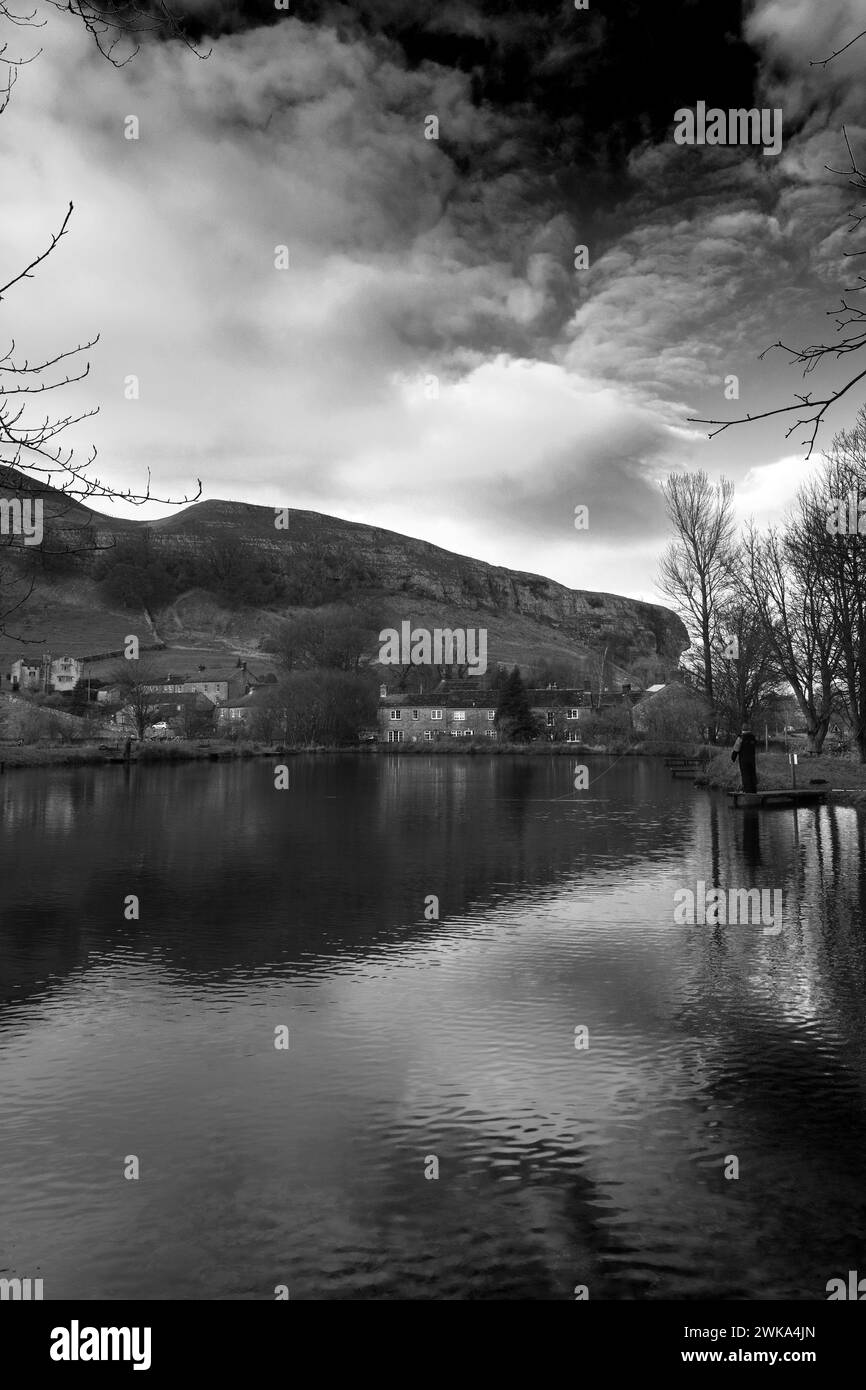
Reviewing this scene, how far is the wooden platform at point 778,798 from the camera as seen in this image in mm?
28547

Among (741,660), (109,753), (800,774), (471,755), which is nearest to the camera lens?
(800,774)

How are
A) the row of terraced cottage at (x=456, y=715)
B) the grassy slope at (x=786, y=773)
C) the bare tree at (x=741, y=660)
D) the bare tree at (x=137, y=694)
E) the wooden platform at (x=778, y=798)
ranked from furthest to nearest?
the row of terraced cottage at (x=456, y=715), the bare tree at (x=137, y=694), the bare tree at (x=741, y=660), the grassy slope at (x=786, y=773), the wooden platform at (x=778, y=798)

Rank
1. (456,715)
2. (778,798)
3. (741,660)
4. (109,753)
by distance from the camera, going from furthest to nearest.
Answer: (456,715), (109,753), (741,660), (778,798)

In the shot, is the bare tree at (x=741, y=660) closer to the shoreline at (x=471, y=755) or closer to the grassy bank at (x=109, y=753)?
the shoreline at (x=471, y=755)

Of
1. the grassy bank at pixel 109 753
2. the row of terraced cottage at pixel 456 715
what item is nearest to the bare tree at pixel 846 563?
the grassy bank at pixel 109 753

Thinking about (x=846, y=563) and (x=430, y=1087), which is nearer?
(x=430, y=1087)

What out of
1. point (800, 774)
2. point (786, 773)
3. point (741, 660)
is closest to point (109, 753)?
point (741, 660)

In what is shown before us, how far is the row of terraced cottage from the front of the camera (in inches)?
3888

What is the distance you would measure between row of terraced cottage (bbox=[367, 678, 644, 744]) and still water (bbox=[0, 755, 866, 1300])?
81.5 m

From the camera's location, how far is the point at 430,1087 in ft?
22.3

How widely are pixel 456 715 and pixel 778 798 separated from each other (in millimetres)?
77025

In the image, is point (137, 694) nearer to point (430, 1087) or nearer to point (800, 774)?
point (800, 774)

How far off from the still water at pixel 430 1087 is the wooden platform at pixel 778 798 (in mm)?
12714
